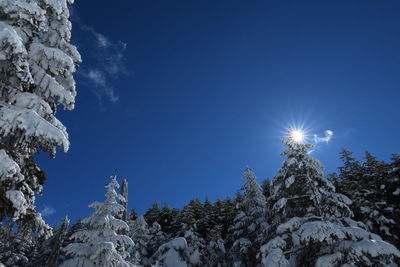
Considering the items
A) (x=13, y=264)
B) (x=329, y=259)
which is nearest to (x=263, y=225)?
(x=329, y=259)

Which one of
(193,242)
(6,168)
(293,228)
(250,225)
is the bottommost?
(6,168)

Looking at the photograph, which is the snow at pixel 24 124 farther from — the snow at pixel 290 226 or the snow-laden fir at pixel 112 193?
the snow at pixel 290 226

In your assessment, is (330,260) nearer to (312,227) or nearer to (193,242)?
(312,227)

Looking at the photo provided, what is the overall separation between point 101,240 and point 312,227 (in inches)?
492

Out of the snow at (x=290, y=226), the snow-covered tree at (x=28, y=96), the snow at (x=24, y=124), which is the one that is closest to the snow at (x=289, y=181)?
the snow at (x=290, y=226)

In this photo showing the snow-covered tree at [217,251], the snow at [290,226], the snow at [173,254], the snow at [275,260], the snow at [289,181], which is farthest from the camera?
the snow-covered tree at [217,251]

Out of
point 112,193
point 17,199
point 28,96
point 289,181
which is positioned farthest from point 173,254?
point 28,96

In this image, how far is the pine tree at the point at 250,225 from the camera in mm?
26444

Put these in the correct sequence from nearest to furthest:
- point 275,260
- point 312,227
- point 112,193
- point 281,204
Answer: 1. point 312,227
2. point 275,260
3. point 281,204
4. point 112,193

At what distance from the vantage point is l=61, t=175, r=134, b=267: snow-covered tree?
58.0 ft

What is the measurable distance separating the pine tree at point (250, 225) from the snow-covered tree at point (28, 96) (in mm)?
20253

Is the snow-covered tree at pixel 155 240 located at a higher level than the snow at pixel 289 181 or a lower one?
higher

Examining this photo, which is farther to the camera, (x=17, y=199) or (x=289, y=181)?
(x=289, y=181)

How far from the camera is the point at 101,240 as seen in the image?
18500 mm
